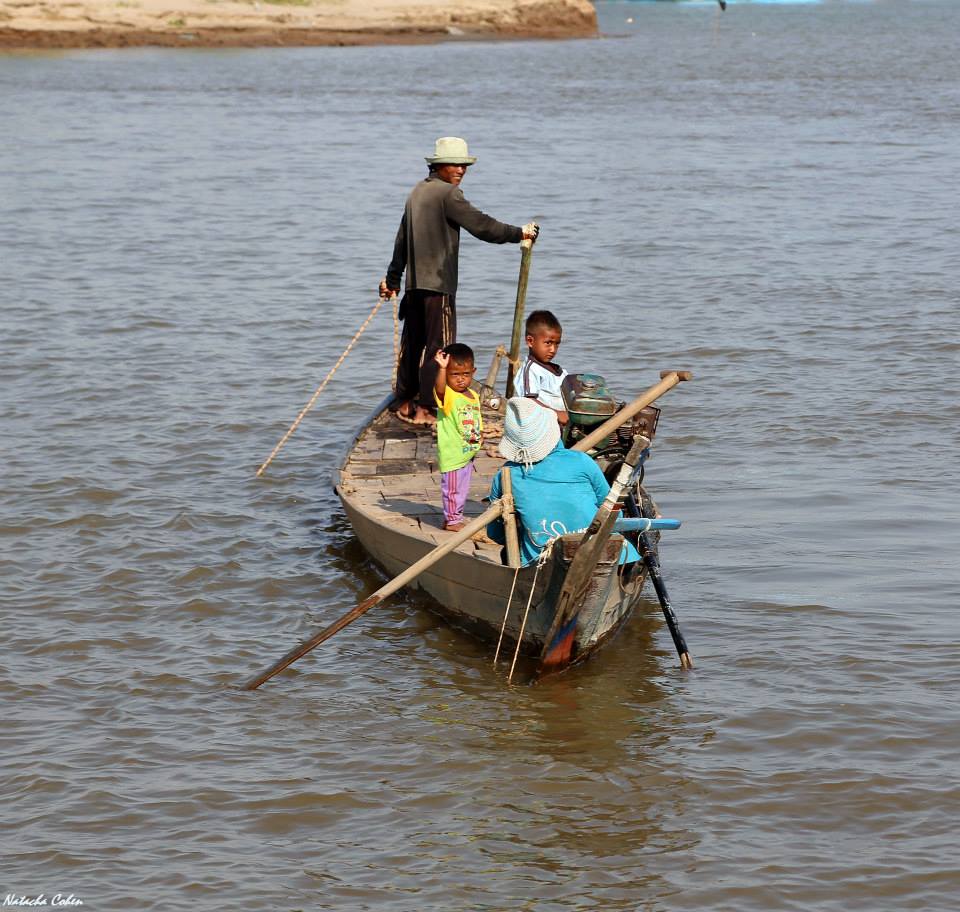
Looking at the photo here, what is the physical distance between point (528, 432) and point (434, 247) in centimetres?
286

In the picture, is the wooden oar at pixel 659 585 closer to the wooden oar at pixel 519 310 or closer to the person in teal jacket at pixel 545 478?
the person in teal jacket at pixel 545 478

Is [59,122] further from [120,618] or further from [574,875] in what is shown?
[574,875]

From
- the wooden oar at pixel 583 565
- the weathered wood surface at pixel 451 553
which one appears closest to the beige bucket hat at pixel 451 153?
the weathered wood surface at pixel 451 553

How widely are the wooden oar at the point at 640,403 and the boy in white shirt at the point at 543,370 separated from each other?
0.68 metres

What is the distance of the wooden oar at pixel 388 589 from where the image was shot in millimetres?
6613

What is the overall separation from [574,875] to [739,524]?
399 cm

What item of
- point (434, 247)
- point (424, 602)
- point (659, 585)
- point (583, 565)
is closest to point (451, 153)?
point (434, 247)

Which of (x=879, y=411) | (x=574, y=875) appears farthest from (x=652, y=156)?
(x=574, y=875)

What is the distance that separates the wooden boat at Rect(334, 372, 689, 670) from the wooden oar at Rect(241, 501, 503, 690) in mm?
318

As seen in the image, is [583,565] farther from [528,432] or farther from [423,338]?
[423,338]

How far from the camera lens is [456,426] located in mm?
7617

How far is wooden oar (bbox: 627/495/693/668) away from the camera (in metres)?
7.15

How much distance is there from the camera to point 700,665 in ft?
24.5

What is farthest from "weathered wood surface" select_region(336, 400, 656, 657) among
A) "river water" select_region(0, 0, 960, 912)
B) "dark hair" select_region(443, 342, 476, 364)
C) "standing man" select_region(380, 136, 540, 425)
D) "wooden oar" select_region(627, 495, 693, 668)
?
"dark hair" select_region(443, 342, 476, 364)
